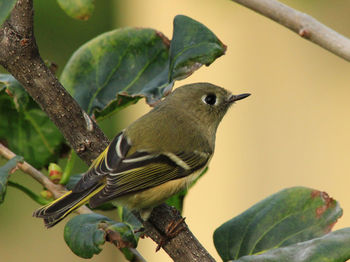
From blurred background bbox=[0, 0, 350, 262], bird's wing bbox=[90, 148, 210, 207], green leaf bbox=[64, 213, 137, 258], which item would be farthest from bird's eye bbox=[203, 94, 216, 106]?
blurred background bbox=[0, 0, 350, 262]

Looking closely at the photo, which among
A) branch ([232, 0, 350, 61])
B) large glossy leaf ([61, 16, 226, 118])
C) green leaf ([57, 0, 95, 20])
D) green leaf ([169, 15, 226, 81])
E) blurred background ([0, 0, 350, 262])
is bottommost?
blurred background ([0, 0, 350, 262])

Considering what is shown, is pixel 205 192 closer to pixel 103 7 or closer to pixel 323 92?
pixel 323 92

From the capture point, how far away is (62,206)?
1082 millimetres

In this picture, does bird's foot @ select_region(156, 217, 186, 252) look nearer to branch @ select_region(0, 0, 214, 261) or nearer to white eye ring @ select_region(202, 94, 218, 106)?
branch @ select_region(0, 0, 214, 261)

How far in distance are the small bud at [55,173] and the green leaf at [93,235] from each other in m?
0.15

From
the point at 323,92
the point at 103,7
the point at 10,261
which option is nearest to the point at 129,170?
the point at 323,92

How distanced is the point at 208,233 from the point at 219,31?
85 cm

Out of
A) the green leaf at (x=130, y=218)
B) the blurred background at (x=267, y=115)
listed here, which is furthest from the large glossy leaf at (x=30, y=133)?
the blurred background at (x=267, y=115)

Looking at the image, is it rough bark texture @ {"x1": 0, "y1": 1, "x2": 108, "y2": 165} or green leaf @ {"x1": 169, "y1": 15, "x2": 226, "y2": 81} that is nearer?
rough bark texture @ {"x1": 0, "y1": 1, "x2": 108, "y2": 165}

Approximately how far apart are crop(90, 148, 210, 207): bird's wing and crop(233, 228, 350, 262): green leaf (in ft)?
1.20

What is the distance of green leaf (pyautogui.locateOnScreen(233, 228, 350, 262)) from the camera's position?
0.87 metres

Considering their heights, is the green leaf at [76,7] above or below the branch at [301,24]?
above

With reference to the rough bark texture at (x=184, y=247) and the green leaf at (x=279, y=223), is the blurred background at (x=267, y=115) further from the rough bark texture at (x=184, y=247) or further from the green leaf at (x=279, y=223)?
the rough bark texture at (x=184, y=247)

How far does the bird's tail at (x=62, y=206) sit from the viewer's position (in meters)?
1.07
